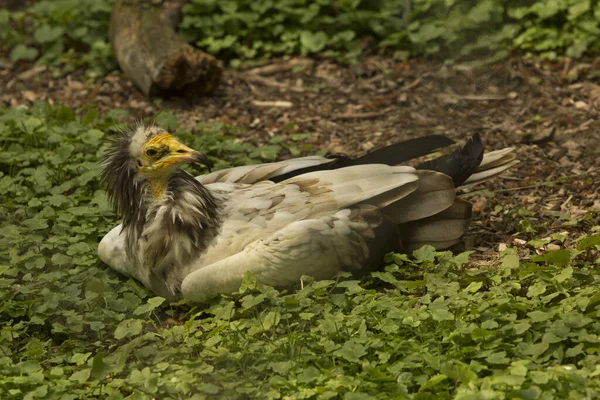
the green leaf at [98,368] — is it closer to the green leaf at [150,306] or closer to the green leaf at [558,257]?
the green leaf at [150,306]

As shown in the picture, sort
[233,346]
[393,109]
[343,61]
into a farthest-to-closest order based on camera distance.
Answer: [343,61]
[393,109]
[233,346]

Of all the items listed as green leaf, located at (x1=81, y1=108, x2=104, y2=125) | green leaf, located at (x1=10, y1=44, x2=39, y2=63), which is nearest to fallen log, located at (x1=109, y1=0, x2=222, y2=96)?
green leaf, located at (x1=81, y1=108, x2=104, y2=125)

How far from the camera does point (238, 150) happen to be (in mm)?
6715

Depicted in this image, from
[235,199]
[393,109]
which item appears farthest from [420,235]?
[393,109]

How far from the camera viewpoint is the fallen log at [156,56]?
7.59 m

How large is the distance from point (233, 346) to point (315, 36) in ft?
14.8

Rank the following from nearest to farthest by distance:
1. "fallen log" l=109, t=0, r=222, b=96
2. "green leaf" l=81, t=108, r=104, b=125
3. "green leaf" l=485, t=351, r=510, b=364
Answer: "green leaf" l=485, t=351, r=510, b=364 < "green leaf" l=81, t=108, r=104, b=125 < "fallen log" l=109, t=0, r=222, b=96

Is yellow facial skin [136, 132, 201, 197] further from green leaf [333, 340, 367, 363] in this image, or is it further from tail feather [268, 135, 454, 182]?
green leaf [333, 340, 367, 363]

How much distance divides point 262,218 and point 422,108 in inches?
110

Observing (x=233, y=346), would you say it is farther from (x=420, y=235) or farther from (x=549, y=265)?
(x=549, y=265)

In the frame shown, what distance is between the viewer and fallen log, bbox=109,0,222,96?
7.59 metres

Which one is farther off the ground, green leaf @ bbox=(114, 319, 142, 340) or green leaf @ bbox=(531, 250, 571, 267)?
green leaf @ bbox=(114, 319, 142, 340)

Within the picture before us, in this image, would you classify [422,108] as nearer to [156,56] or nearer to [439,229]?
[156,56]

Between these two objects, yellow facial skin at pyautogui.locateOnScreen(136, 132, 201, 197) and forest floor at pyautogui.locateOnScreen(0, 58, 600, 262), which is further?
forest floor at pyautogui.locateOnScreen(0, 58, 600, 262)
